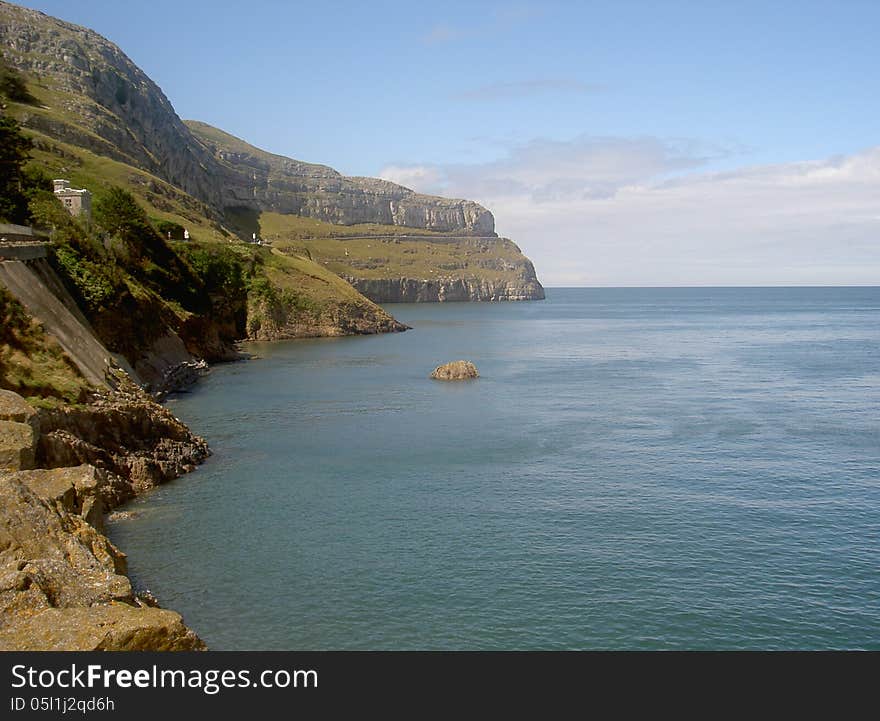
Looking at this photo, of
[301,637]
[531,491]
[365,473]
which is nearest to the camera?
[301,637]

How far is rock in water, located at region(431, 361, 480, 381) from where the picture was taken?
84.8m

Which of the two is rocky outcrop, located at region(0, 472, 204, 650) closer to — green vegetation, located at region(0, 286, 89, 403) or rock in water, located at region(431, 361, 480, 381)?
green vegetation, located at region(0, 286, 89, 403)

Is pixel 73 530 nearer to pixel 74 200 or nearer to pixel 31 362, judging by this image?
pixel 31 362

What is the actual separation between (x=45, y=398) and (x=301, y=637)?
21.0 metres

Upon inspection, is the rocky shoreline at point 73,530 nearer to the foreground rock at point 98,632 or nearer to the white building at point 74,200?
the foreground rock at point 98,632

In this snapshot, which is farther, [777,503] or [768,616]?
[777,503]

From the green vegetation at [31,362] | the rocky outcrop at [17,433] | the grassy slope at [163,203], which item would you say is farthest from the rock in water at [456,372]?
the grassy slope at [163,203]

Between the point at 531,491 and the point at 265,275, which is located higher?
the point at 265,275

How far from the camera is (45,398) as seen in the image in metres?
38.5

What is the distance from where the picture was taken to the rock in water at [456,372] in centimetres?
8475

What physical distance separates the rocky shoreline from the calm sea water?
2536 millimetres

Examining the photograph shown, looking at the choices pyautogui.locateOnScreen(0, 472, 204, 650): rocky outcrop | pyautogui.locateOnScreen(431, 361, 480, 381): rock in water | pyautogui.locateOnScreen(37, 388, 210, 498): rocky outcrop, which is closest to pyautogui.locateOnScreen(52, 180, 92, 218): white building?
pyautogui.locateOnScreen(431, 361, 480, 381): rock in water
